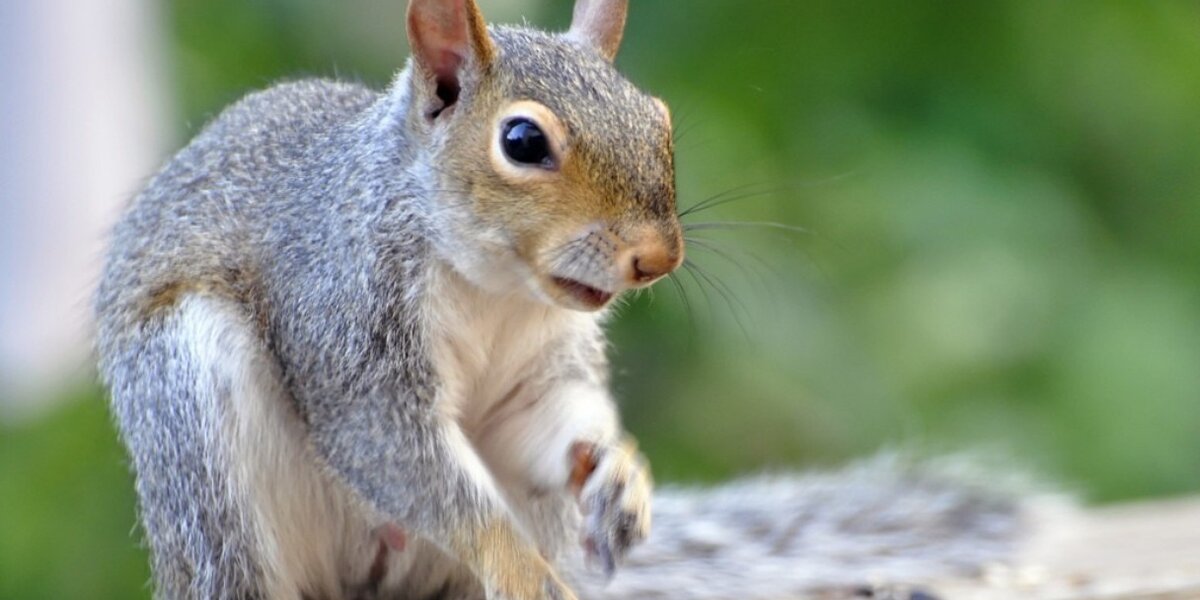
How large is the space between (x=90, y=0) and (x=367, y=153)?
1.63 meters

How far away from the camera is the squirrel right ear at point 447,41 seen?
1562 mm

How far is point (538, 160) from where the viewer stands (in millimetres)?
1521

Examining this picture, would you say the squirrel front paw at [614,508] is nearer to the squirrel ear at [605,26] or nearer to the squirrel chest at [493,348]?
the squirrel chest at [493,348]

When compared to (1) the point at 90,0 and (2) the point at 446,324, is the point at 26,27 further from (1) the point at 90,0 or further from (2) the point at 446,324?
(2) the point at 446,324

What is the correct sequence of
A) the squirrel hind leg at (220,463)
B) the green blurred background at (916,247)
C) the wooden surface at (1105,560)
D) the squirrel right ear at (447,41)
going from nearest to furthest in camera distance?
the squirrel right ear at (447,41) → the squirrel hind leg at (220,463) → the wooden surface at (1105,560) → the green blurred background at (916,247)

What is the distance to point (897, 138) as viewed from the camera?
2.90 meters

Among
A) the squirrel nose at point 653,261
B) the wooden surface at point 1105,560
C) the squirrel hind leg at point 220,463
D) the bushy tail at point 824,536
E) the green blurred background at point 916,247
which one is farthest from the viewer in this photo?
the green blurred background at point 916,247

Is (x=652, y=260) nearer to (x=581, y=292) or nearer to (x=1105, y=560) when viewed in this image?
(x=581, y=292)

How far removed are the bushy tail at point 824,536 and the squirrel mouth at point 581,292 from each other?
20.7 inches

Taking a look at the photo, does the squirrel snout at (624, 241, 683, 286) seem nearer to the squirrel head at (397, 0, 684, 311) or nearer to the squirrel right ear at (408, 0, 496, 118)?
the squirrel head at (397, 0, 684, 311)

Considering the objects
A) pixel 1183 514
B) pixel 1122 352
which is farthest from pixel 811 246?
pixel 1183 514

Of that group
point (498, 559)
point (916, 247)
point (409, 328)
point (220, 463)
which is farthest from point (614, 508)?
point (916, 247)

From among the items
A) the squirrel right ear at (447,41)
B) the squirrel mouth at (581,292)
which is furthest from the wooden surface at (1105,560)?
the squirrel right ear at (447,41)

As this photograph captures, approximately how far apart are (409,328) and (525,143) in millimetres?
212
